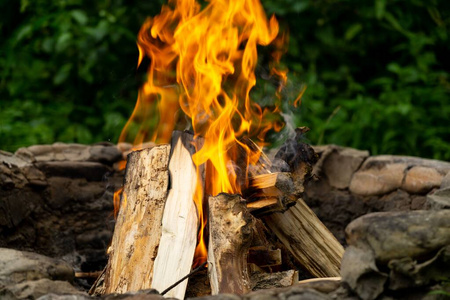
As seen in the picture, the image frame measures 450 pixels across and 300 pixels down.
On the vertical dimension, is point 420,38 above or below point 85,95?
above

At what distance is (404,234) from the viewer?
2.16m

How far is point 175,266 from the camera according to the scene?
2680 millimetres

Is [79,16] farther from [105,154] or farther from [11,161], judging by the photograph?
[11,161]

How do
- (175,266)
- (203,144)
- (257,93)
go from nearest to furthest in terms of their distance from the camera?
(175,266)
(203,144)
(257,93)

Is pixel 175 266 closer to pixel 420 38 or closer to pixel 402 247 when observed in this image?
pixel 402 247

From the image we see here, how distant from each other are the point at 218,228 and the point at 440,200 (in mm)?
885

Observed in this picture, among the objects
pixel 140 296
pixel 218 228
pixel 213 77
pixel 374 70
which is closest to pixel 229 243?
pixel 218 228

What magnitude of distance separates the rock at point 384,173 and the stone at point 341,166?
0.13 feet

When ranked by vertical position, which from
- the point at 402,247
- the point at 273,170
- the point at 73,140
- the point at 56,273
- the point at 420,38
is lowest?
the point at 56,273

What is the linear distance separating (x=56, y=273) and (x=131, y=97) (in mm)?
3943

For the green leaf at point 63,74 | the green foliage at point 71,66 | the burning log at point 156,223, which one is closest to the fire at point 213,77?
the burning log at point 156,223

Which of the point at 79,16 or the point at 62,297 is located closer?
the point at 62,297

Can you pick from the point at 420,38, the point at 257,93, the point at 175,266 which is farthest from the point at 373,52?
the point at 175,266

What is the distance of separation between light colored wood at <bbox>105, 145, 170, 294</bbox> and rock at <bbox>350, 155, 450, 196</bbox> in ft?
5.12
